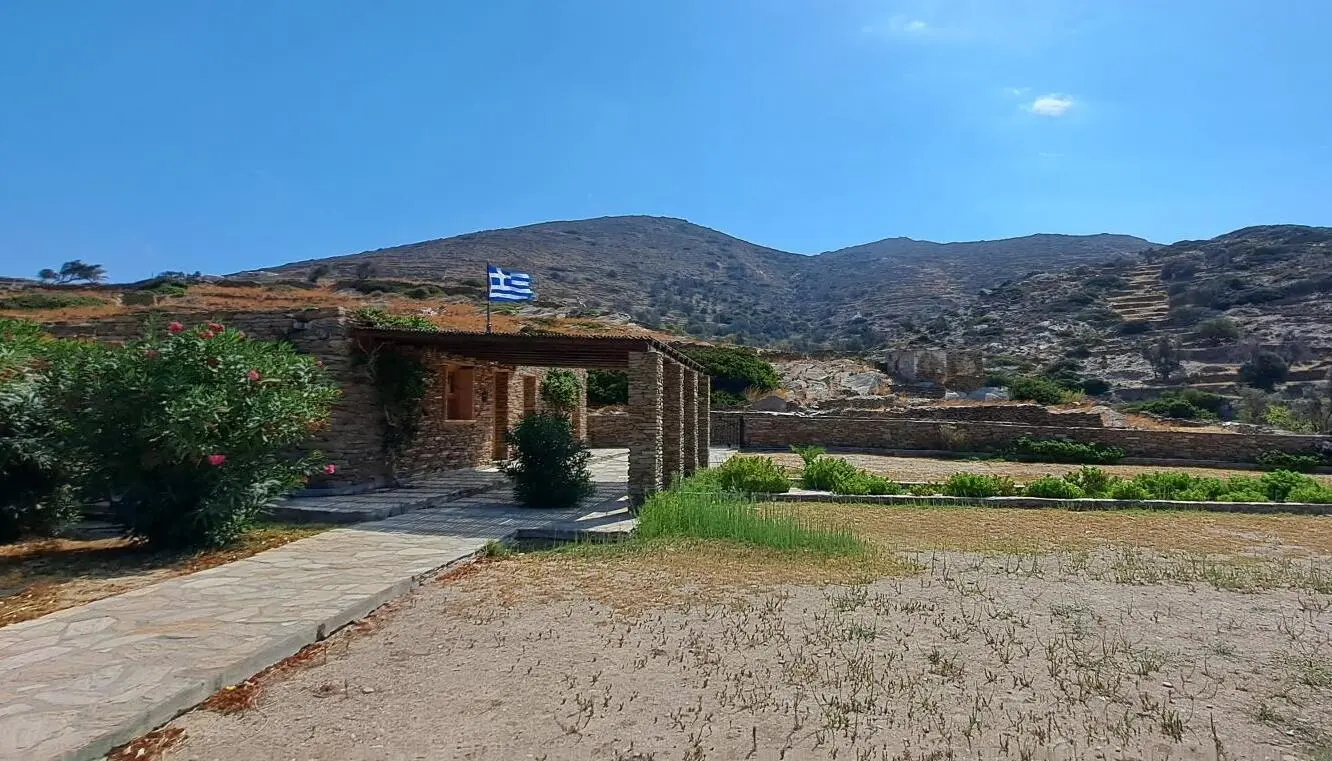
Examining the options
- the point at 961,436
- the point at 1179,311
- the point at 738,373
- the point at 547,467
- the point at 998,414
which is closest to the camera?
the point at 547,467

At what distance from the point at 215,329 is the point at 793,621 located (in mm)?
6015

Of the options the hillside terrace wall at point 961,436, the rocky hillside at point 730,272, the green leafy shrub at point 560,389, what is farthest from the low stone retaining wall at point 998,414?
the rocky hillside at point 730,272

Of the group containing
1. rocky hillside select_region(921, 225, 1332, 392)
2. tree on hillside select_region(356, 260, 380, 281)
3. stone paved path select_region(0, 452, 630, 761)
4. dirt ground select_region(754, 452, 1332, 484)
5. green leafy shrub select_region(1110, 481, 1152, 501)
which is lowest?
dirt ground select_region(754, 452, 1332, 484)

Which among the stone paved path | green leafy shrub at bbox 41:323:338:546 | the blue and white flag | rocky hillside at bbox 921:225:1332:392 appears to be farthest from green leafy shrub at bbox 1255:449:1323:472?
green leafy shrub at bbox 41:323:338:546

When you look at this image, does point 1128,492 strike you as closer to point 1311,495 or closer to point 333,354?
point 1311,495

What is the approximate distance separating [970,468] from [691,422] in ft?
26.3

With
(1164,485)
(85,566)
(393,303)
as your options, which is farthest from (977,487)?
(393,303)

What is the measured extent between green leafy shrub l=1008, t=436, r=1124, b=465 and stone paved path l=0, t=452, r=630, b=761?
16535mm

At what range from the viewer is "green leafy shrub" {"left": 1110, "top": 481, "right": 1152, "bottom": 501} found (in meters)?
12.2

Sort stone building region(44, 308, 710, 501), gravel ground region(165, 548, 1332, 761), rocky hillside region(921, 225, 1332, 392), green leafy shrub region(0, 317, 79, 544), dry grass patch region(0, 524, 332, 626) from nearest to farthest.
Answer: gravel ground region(165, 548, 1332, 761) → dry grass patch region(0, 524, 332, 626) → green leafy shrub region(0, 317, 79, 544) → stone building region(44, 308, 710, 501) → rocky hillside region(921, 225, 1332, 392)

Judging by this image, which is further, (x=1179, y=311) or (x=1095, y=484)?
(x=1179, y=311)

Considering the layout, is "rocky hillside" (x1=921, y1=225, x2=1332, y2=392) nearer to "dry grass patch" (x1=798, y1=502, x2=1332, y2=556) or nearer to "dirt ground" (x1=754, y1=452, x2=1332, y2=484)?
"dirt ground" (x1=754, y1=452, x2=1332, y2=484)

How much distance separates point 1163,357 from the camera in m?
38.4

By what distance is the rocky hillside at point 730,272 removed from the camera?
63.9m
